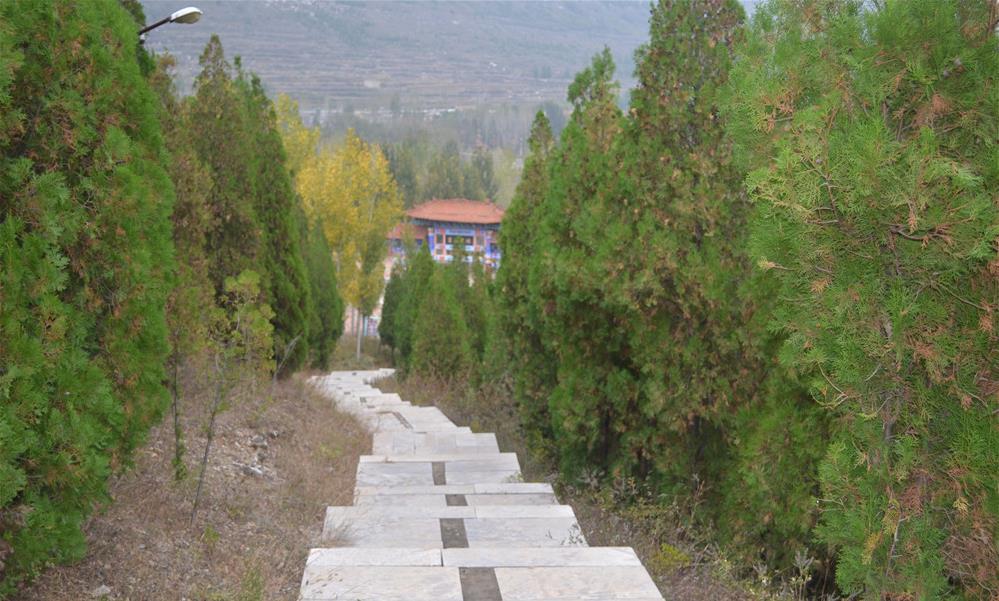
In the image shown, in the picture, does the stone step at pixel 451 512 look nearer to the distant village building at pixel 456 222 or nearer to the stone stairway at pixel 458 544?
the stone stairway at pixel 458 544

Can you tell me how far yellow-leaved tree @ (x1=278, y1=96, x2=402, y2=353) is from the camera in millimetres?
31109

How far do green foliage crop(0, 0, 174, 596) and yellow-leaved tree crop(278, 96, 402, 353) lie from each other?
25584mm

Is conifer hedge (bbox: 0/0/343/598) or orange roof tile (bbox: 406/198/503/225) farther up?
conifer hedge (bbox: 0/0/343/598)

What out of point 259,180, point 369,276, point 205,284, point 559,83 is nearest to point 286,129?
point 369,276

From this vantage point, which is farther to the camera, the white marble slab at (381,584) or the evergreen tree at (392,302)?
the evergreen tree at (392,302)

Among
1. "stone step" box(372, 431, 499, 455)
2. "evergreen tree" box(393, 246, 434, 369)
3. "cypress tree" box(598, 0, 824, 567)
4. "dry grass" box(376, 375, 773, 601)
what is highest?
"cypress tree" box(598, 0, 824, 567)

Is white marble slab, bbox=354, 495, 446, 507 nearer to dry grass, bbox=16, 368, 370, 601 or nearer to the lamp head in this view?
dry grass, bbox=16, 368, 370, 601

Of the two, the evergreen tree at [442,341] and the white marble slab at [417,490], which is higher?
the white marble slab at [417,490]

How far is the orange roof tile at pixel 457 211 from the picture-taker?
6625 centimetres

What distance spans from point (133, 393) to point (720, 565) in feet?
9.48

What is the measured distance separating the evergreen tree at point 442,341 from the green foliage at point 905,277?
511 inches

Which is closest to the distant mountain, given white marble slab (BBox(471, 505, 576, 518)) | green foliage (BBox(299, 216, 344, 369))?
green foliage (BBox(299, 216, 344, 369))

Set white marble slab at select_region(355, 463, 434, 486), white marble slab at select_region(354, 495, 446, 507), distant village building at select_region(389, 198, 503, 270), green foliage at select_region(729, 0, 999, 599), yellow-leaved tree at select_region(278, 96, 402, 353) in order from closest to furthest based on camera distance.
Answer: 1. green foliage at select_region(729, 0, 999, 599)
2. white marble slab at select_region(354, 495, 446, 507)
3. white marble slab at select_region(355, 463, 434, 486)
4. yellow-leaved tree at select_region(278, 96, 402, 353)
5. distant village building at select_region(389, 198, 503, 270)

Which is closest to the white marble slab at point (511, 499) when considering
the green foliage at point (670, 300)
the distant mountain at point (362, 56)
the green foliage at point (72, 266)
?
the green foliage at point (670, 300)
